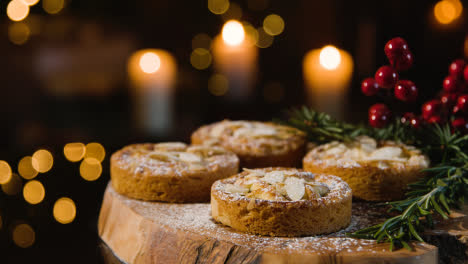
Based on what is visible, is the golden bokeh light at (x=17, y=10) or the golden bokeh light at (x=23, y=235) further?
the golden bokeh light at (x=17, y=10)

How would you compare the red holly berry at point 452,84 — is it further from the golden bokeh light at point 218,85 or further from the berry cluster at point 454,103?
the golden bokeh light at point 218,85

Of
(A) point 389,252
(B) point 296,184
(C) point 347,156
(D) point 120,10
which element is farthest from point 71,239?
(D) point 120,10

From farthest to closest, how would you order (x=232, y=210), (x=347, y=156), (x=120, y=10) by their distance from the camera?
(x=120, y=10)
(x=347, y=156)
(x=232, y=210)

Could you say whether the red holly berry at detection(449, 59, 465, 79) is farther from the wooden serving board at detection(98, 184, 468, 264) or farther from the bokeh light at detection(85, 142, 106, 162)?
the bokeh light at detection(85, 142, 106, 162)

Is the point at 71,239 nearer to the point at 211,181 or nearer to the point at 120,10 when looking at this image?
the point at 211,181

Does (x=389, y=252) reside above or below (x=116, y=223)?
above

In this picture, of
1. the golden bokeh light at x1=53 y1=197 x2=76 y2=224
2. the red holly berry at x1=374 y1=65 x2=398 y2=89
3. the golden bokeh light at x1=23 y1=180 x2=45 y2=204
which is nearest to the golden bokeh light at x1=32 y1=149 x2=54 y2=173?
the golden bokeh light at x1=23 y1=180 x2=45 y2=204

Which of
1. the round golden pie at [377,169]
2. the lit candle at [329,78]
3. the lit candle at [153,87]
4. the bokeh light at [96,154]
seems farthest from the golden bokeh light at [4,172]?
the lit candle at [329,78]
